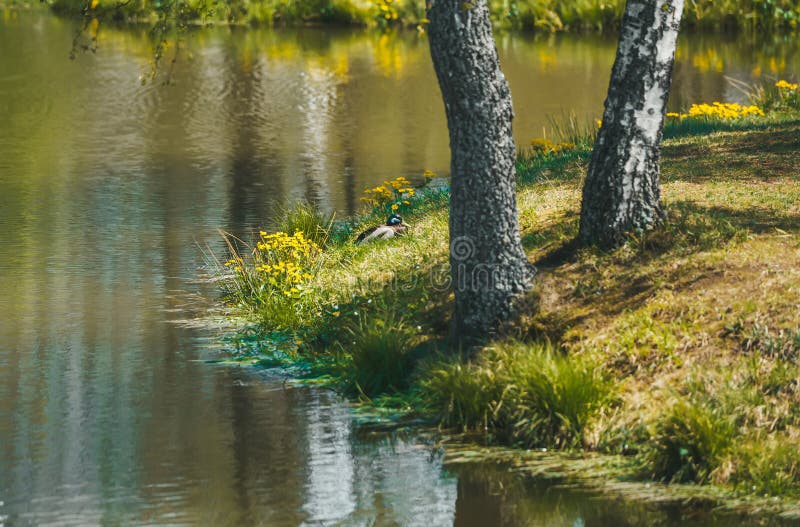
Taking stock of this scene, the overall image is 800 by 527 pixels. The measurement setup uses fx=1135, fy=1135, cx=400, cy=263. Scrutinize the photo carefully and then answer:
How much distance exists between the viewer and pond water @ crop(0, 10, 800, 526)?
6910 mm

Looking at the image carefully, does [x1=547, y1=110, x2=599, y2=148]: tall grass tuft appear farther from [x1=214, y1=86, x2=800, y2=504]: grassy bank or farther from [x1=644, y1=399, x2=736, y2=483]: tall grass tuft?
[x1=644, y1=399, x2=736, y2=483]: tall grass tuft

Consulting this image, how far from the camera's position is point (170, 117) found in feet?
73.7

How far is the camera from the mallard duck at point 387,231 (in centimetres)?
1155

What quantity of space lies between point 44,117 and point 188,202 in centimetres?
790

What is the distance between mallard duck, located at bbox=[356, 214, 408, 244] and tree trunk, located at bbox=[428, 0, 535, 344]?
9.74ft

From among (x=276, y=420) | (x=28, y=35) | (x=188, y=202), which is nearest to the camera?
(x=276, y=420)

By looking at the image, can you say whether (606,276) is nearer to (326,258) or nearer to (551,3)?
(326,258)

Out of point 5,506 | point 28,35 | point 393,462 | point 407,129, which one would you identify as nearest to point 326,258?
point 393,462

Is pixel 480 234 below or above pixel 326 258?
above

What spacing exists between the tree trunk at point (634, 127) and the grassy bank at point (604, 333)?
0.27 metres

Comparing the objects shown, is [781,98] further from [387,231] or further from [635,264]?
[635,264]

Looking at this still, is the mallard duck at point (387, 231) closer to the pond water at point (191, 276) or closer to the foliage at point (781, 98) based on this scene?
the pond water at point (191, 276)

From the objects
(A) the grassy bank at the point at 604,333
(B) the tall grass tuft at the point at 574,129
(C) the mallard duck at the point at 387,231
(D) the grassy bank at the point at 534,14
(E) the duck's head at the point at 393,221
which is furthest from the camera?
(D) the grassy bank at the point at 534,14

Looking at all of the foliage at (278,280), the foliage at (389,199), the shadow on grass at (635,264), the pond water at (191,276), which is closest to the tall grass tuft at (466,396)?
the pond water at (191,276)
